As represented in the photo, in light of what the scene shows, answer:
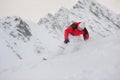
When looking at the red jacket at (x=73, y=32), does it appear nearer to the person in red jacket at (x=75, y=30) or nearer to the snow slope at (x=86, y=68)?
the person in red jacket at (x=75, y=30)

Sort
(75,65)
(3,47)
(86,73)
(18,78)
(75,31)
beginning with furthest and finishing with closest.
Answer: (3,47) → (75,31) → (18,78) → (75,65) → (86,73)

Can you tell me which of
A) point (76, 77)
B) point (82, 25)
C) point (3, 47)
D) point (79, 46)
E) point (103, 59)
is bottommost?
point (76, 77)

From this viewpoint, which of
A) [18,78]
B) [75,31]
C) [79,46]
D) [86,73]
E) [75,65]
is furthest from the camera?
[75,31]

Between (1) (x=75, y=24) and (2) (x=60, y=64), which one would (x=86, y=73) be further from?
(1) (x=75, y=24)

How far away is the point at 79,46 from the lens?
11.9m

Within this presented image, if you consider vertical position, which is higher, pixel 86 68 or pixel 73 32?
pixel 73 32

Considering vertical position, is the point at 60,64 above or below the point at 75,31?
below

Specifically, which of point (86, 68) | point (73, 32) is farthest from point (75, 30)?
point (86, 68)

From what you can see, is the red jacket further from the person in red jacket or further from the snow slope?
the snow slope

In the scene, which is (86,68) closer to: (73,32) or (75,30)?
(75,30)

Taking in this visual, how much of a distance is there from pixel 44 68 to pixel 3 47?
14121 centimetres

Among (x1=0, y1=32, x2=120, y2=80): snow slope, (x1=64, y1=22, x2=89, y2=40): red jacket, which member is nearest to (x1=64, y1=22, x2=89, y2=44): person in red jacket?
(x1=64, y1=22, x2=89, y2=40): red jacket

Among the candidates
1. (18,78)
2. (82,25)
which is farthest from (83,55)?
(82,25)

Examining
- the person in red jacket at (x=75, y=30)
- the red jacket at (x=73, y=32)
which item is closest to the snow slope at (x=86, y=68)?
the person in red jacket at (x=75, y=30)
